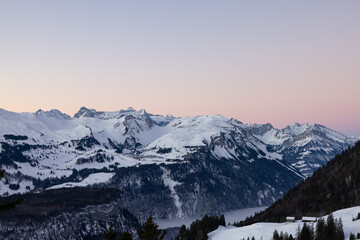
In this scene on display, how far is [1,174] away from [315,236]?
5016 inches

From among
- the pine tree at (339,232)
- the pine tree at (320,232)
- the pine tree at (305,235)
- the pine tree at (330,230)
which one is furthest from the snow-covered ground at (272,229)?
the pine tree at (305,235)

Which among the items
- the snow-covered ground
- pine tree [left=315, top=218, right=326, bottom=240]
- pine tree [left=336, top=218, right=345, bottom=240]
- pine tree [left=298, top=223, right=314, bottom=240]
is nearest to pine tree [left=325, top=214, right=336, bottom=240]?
pine tree [left=336, top=218, right=345, bottom=240]

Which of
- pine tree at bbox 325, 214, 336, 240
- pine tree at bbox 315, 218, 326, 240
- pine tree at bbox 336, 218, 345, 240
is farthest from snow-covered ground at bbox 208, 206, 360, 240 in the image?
pine tree at bbox 315, 218, 326, 240

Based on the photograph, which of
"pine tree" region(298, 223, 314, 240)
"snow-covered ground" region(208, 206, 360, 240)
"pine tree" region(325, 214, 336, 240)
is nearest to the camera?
"pine tree" region(325, 214, 336, 240)

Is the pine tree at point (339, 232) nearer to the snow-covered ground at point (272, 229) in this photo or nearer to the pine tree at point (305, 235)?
the snow-covered ground at point (272, 229)

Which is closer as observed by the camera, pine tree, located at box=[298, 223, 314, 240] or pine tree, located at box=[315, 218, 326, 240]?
pine tree, located at box=[315, 218, 326, 240]

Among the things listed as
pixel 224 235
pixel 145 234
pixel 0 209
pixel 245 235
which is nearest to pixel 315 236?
pixel 245 235

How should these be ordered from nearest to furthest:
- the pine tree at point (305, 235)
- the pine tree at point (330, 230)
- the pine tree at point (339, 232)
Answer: the pine tree at point (339, 232), the pine tree at point (330, 230), the pine tree at point (305, 235)

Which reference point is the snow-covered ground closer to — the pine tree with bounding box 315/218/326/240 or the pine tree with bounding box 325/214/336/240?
the pine tree with bounding box 325/214/336/240

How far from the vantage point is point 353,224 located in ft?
481

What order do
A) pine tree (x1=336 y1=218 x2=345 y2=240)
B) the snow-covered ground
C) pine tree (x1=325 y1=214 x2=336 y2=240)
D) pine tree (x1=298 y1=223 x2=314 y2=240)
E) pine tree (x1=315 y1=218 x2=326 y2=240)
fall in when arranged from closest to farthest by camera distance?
1. pine tree (x1=336 y1=218 x2=345 y2=240)
2. pine tree (x1=325 y1=214 x2=336 y2=240)
3. pine tree (x1=315 y1=218 x2=326 y2=240)
4. pine tree (x1=298 y1=223 x2=314 y2=240)
5. the snow-covered ground

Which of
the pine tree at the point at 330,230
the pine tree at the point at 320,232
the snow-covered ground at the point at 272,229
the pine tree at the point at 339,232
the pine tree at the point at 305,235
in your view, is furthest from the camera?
the snow-covered ground at the point at 272,229

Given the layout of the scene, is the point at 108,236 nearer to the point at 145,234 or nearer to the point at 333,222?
→ the point at 145,234

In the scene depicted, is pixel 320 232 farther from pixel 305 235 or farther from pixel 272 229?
pixel 272 229
